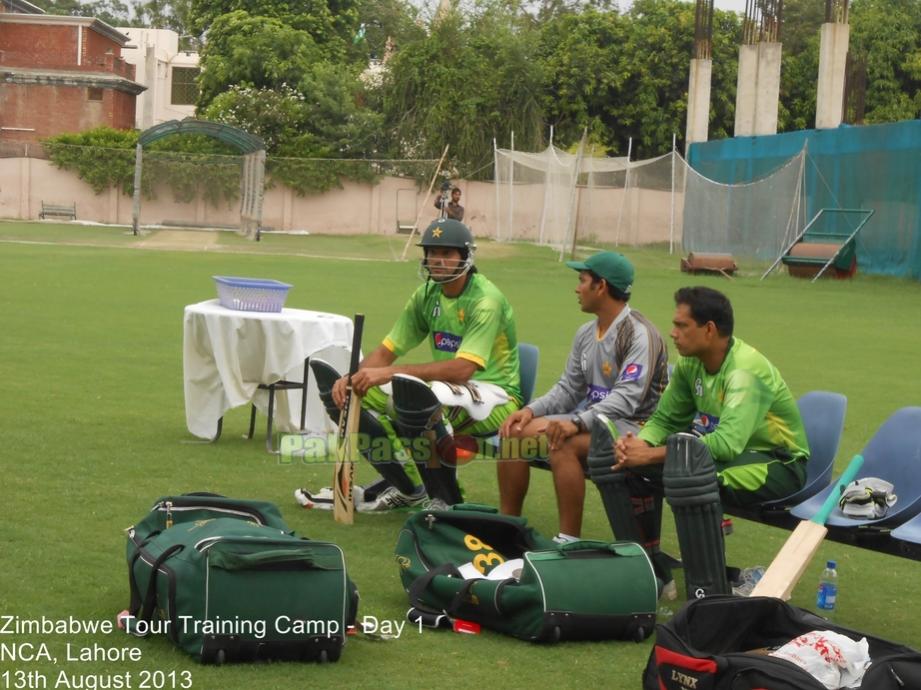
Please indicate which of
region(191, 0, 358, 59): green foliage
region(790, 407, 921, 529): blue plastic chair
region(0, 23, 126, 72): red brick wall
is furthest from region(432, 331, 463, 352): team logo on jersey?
region(0, 23, 126, 72): red brick wall

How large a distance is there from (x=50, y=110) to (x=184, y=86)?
23346 millimetres

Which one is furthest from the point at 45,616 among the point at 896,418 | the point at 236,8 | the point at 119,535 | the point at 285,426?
the point at 236,8

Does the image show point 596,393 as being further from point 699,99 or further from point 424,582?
point 699,99

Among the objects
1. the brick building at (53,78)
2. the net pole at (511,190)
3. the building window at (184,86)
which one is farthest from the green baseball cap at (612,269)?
the building window at (184,86)

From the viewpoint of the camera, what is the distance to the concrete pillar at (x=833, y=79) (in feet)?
115

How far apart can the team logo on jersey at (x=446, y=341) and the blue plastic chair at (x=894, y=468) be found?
239 centimetres

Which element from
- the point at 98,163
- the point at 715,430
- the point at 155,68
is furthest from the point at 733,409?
the point at 155,68

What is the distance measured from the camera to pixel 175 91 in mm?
82312

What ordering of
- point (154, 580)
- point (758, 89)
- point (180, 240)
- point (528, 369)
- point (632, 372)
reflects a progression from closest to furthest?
point (154, 580)
point (632, 372)
point (528, 369)
point (758, 89)
point (180, 240)

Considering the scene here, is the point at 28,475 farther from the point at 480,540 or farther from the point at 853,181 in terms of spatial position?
the point at 853,181

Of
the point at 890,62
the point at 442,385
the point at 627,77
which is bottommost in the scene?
the point at 442,385

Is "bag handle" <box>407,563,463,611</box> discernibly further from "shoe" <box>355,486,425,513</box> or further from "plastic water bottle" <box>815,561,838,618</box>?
"shoe" <box>355,486,425,513</box>

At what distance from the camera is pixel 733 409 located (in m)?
5.91

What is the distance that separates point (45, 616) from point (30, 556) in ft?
3.03
